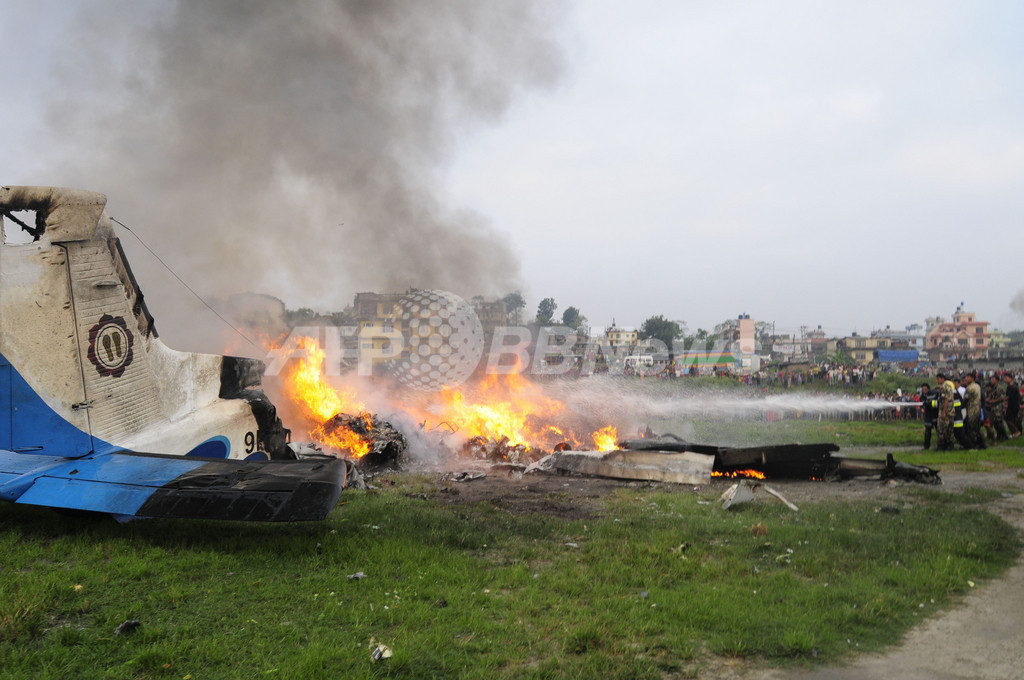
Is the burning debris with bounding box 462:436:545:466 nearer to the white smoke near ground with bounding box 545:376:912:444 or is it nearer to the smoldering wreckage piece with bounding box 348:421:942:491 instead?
the smoldering wreckage piece with bounding box 348:421:942:491

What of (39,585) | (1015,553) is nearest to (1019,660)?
(1015,553)

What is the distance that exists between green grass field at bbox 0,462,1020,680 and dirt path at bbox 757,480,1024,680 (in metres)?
0.16

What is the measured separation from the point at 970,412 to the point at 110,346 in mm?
19128

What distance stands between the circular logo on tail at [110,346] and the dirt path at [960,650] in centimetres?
752

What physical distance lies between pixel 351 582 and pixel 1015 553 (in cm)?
727

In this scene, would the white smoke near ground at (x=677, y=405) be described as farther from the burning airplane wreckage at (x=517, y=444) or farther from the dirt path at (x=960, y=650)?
the dirt path at (x=960, y=650)

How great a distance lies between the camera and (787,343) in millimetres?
110188

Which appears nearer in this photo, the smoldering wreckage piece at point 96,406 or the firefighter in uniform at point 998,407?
the smoldering wreckage piece at point 96,406

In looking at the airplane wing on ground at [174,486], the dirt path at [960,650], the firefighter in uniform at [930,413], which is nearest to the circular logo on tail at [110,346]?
the airplane wing on ground at [174,486]

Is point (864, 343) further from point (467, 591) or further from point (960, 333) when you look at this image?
point (467, 591)

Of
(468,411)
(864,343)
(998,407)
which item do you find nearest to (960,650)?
(468,411)

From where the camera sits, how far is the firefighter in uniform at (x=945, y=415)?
15.0m

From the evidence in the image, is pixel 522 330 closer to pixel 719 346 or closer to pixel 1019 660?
pixel 1019 660

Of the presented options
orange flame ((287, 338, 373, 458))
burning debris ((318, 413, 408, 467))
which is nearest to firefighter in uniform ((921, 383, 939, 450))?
burning debris ((318, 413, 408, 467))
